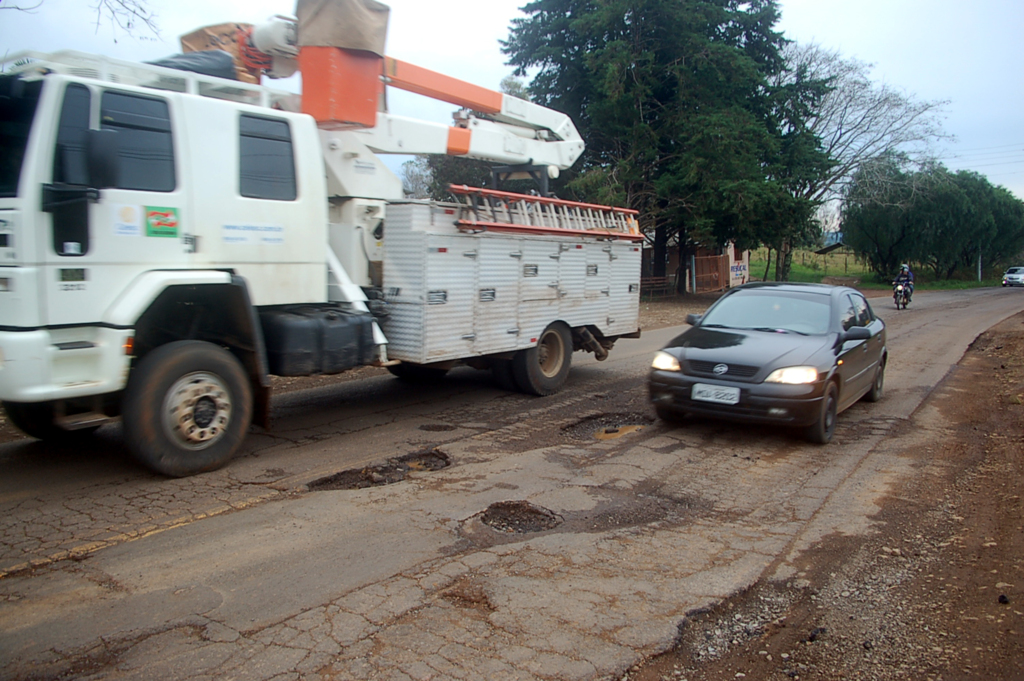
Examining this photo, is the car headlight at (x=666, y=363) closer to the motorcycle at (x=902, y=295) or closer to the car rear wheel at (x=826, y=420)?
the car rear wheel at (x=826, y=420)

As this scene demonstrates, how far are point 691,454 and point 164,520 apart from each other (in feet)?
14.4

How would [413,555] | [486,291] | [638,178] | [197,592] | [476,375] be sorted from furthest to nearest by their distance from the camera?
1. [638,178]
2. [476,375]
3. [486,291]
4. [413,555]
5. [197,592]

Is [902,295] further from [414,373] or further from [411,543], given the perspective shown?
[411,543]

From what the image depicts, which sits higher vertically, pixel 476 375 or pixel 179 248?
pixel 179 248

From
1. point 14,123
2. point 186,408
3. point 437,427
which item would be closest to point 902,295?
point 437,427

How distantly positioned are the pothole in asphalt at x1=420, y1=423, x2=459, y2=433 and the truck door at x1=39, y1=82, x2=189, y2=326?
9.48 ft

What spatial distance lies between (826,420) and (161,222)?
245 inches

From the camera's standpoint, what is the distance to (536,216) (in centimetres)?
930

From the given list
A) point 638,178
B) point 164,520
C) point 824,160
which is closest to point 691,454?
point 164,520

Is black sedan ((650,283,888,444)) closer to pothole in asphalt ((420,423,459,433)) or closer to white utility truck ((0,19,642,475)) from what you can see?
pothole in asphalt ((420,423,459,433))

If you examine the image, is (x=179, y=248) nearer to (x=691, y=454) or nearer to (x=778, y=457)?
(x=691, y=454)

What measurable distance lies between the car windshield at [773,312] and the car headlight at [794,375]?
0.86 m

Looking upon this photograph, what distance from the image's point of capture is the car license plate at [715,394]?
22.9 feet

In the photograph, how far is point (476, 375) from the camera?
1098 cm
